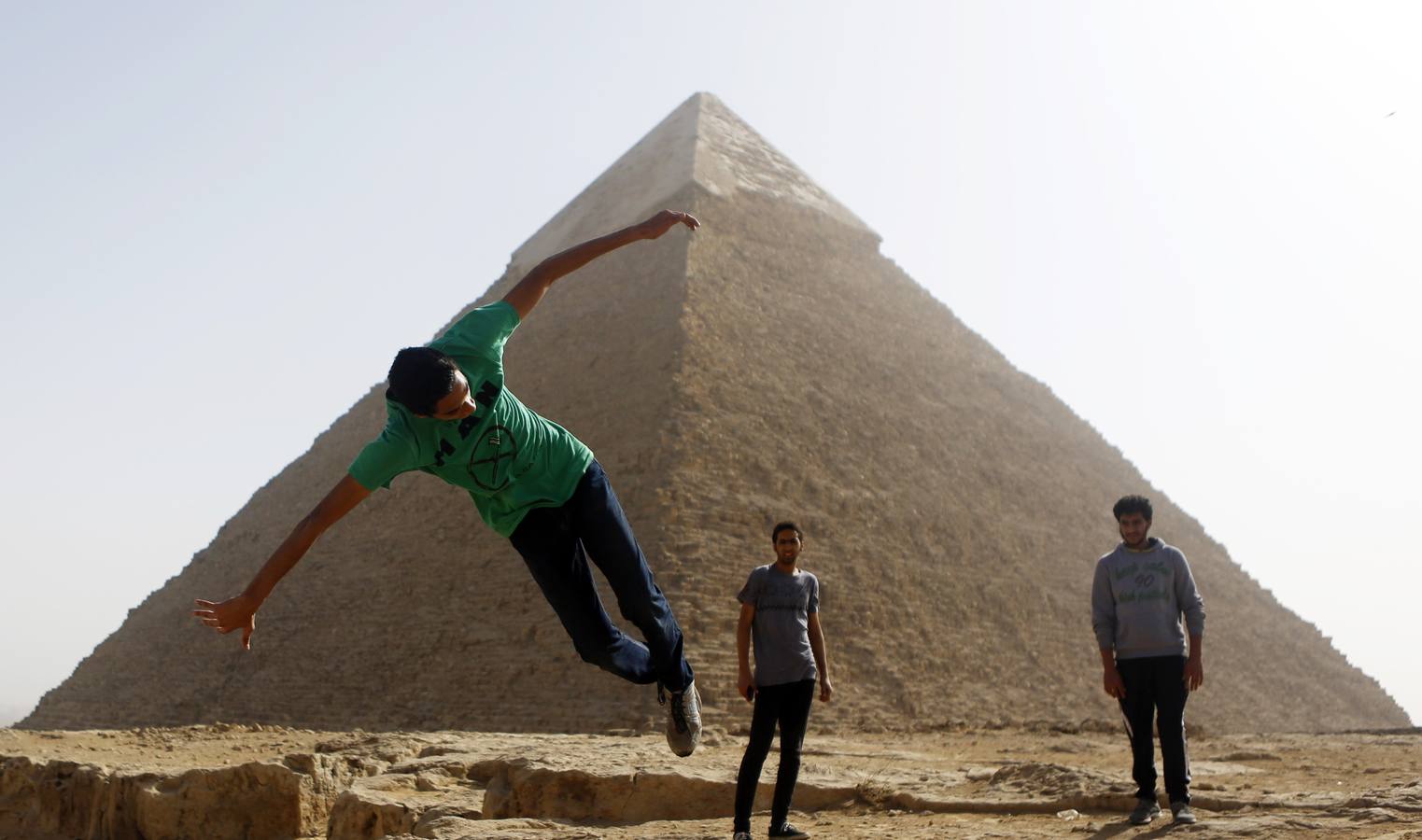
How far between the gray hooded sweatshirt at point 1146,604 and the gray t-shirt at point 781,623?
130 cm

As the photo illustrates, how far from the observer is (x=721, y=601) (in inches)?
754

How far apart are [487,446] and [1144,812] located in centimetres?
311

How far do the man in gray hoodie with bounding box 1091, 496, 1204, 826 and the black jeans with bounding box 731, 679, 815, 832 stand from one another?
1.39m

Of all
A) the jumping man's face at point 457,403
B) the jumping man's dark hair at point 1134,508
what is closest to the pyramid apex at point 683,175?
the jumping man's dark hair at point 1134,508

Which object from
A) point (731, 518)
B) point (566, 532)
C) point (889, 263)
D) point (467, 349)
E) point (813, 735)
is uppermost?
point (889, 263)

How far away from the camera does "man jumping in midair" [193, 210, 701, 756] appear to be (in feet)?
12.0

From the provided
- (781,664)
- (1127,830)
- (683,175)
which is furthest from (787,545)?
(683,175)

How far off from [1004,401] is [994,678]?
457 inches

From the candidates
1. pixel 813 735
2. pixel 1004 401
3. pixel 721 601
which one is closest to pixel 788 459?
pixel 721 601

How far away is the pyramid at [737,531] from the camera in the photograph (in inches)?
775

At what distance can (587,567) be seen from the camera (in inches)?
164

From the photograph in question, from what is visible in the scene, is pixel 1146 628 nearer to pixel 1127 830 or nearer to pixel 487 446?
pixel 1127 830

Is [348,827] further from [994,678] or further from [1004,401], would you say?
[1004,401]

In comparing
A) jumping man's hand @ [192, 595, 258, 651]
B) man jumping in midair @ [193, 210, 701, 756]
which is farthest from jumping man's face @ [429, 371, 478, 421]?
jumping man's hand @ [192, 595, 258, 651]
